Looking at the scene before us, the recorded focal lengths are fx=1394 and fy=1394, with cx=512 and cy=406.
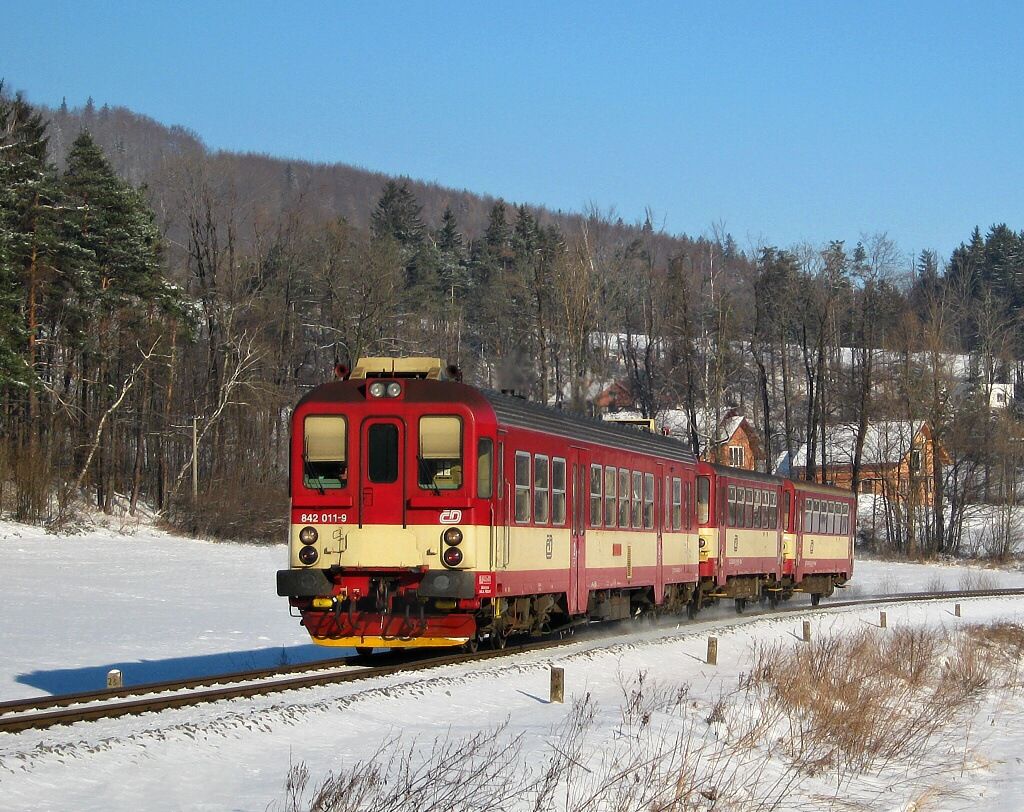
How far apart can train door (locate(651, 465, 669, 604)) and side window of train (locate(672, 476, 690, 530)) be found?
629 millimetres

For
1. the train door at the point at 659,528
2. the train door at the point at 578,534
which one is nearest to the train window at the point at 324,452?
the train door at the point at 578,534

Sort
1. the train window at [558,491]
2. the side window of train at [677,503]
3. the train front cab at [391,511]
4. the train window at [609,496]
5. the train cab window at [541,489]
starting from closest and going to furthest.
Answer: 1. the train front cab at [391,511]
2. the train cab window at [541,489]
3. the train window at [558,491]
4. the train window at [609,496]
5. the side window of train at [677,503]

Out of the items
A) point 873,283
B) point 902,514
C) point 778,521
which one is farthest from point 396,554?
point 873,283

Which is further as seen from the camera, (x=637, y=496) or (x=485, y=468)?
(x=637, y=496)

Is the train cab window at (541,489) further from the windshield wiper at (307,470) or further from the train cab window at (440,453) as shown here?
the windshield wiper at (307,470)

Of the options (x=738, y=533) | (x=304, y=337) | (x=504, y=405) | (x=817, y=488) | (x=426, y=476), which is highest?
(x=304, y=337)

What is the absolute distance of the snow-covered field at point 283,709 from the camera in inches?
386

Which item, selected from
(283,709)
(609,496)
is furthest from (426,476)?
(609,496)

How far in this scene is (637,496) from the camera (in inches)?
877

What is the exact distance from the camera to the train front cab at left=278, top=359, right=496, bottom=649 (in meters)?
15.7

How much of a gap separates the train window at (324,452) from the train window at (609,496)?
5448 millimetres

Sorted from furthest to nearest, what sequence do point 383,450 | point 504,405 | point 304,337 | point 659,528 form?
point 304,337 < point 659,528 < point 504,405 < point 383,450

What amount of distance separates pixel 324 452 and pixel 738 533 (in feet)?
50.3

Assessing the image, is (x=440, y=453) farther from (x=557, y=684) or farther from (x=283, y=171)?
(x=283, y=171)
